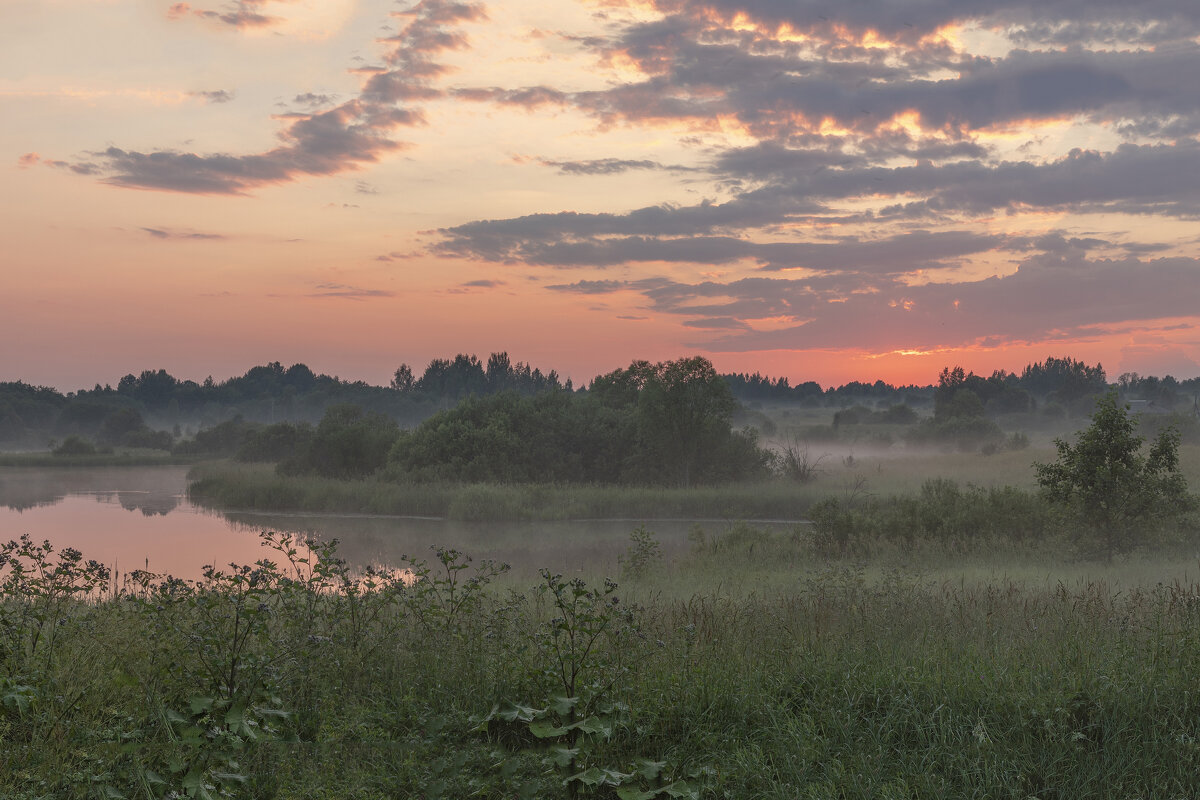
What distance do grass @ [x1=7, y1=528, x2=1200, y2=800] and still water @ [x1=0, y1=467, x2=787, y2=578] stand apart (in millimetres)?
11707

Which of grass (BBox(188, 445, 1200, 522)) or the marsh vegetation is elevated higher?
the marsh vegetation

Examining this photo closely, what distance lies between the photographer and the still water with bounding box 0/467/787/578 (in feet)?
77.9

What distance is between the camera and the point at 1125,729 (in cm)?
545

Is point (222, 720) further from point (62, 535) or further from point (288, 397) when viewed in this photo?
point (288, 397)

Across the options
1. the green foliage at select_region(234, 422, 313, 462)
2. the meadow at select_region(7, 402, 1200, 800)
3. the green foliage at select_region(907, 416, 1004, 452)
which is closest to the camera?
the meadow at select_region(7, 402, 1200, 800)

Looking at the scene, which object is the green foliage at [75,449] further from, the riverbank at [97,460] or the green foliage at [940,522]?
the green foliage at [940,522]

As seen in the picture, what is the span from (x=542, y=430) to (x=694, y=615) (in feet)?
129

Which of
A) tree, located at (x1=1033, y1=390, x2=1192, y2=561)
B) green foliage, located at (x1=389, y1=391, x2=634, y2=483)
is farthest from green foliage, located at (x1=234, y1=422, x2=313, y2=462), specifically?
tree, located at (x1=1033, y1=390, x2=1192, y2=561)

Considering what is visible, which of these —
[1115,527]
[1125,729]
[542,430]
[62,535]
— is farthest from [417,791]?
[542,430]

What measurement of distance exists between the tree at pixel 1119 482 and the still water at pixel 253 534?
1057 cm

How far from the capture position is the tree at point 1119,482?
16.8 metres

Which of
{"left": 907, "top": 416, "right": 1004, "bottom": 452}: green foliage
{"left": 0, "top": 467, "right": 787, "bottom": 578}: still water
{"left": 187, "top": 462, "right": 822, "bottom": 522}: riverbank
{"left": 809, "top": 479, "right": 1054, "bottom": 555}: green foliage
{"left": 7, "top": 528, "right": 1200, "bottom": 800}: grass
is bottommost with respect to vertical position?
{"left": 0, "top": 467, "right": 787, "bottom": 578}: still water

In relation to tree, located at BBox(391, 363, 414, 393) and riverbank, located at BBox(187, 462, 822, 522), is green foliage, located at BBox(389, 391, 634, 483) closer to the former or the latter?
riverbank, located at BBox(187, 462, 822, 522)

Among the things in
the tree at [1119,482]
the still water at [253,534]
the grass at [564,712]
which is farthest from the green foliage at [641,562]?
the grass at [564,712]
